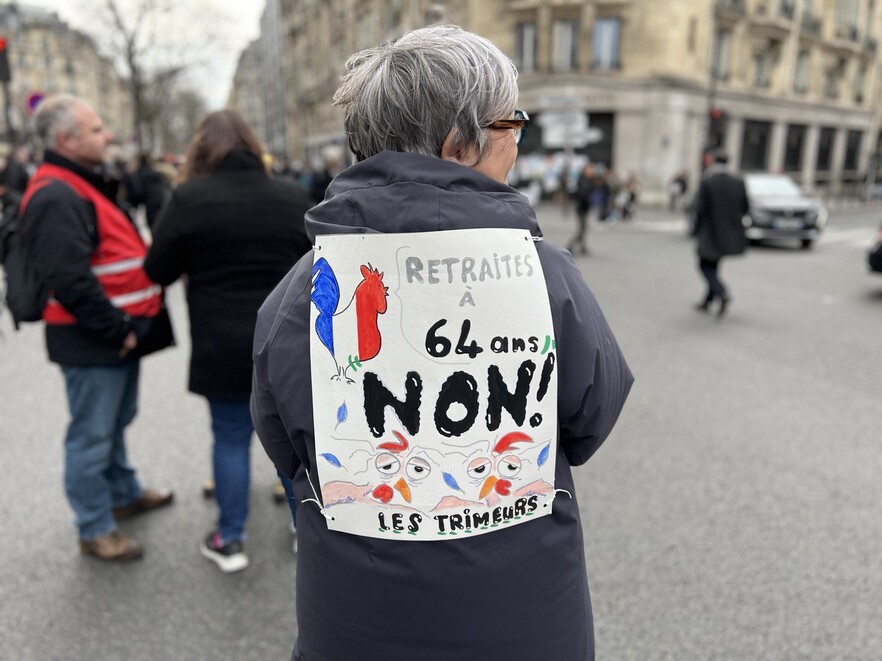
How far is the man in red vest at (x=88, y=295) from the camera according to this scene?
2572 mm

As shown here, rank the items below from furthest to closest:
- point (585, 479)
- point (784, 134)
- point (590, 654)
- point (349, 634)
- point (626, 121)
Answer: point (784, 134), point (626, 121), point (585, 479), point (590, 654), point (349, 634)

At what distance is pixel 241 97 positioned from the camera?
114 metres

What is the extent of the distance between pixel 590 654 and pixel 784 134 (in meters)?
37.0

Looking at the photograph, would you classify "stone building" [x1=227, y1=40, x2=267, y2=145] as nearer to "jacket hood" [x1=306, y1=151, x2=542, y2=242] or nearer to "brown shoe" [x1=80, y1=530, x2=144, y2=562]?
"brown shoe" [x1=80, y1=530, x2=144, y2=562]

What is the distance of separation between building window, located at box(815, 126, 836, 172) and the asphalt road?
35863 mm

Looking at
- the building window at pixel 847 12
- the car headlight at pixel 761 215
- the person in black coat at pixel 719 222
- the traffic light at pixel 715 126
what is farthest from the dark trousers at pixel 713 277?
the building window at pixel 847 12

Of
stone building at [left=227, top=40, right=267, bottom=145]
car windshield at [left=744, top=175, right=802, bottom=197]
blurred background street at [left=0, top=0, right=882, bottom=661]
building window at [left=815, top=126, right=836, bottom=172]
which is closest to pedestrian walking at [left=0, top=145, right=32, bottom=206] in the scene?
blurred background street at [left=0, top=0, right=882, bottom=661]

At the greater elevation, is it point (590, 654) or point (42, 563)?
point (590, 654)

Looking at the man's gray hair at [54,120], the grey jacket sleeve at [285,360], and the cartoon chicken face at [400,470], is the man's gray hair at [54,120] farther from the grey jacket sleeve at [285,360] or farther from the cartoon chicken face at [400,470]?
the cartoon chicken face at [400,470]

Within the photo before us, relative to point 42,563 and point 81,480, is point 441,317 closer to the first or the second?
point 81,480

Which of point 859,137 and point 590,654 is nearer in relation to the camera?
point 590,654

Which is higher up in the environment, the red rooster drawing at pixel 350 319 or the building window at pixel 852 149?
the red rooster drawing at pixel 350 319

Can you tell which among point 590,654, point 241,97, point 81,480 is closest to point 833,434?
point 590,654

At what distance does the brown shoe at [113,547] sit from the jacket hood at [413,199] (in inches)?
93.3
